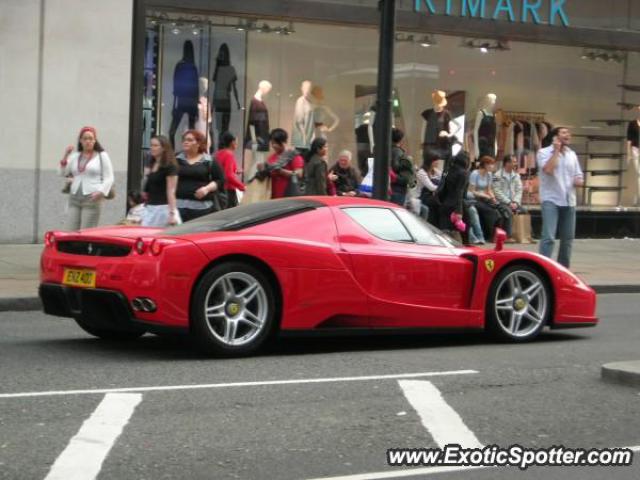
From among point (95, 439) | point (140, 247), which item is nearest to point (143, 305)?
point (140, 247)

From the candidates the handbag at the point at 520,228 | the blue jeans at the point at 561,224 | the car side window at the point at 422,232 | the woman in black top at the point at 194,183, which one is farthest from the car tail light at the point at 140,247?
the handbag at the point at 520,228

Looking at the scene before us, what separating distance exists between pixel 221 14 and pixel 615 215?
8774 mm

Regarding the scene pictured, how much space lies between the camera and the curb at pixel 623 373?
770cm

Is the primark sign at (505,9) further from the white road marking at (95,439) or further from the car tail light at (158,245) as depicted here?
the white road marking at (95,439)

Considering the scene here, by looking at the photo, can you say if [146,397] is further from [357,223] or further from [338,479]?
[357,223]

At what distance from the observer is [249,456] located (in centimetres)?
559

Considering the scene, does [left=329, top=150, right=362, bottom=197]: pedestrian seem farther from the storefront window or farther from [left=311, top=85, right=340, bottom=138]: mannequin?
[left=311, top=85, right=340, bottom=138]: mannequin

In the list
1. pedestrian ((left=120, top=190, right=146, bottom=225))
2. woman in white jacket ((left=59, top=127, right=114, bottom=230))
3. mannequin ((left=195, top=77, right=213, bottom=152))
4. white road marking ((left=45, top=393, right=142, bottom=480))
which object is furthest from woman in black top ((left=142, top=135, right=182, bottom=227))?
mannequin ((left=195, top=77, right=213, bottom=152))

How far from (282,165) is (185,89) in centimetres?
395

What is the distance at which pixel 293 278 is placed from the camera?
340 inches

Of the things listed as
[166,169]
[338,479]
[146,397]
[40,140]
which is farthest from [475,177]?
[338,479]

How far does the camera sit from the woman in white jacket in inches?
530

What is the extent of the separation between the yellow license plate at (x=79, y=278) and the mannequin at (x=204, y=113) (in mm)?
10528

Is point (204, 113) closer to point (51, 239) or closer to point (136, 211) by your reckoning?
point (136, 211)
